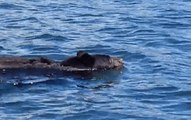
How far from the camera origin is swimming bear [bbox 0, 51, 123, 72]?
43.0 feet

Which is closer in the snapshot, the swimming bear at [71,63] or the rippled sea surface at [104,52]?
the rippled sea surface at [104,52]

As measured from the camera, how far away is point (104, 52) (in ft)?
52.4

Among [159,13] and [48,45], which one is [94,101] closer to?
[48,45]

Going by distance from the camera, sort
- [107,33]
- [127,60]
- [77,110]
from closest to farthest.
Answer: [77,110]
[127,60]
[107,33]

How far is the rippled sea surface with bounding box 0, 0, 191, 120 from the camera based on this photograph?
38.3ft

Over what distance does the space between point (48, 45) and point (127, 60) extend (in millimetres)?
2166

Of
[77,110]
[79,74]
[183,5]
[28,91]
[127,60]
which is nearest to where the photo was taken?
[77,110]

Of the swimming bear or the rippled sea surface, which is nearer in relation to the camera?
the rippled sea surface

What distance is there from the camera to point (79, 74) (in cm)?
1348

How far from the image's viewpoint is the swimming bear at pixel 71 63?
13.1 metres

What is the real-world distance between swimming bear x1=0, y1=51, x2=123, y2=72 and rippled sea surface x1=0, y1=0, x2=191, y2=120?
9.4 inches

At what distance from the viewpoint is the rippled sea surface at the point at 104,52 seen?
38.3 feet

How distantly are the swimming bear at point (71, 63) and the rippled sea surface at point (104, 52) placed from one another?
0.78 ft

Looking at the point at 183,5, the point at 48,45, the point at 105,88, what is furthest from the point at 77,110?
the point at 183,5
